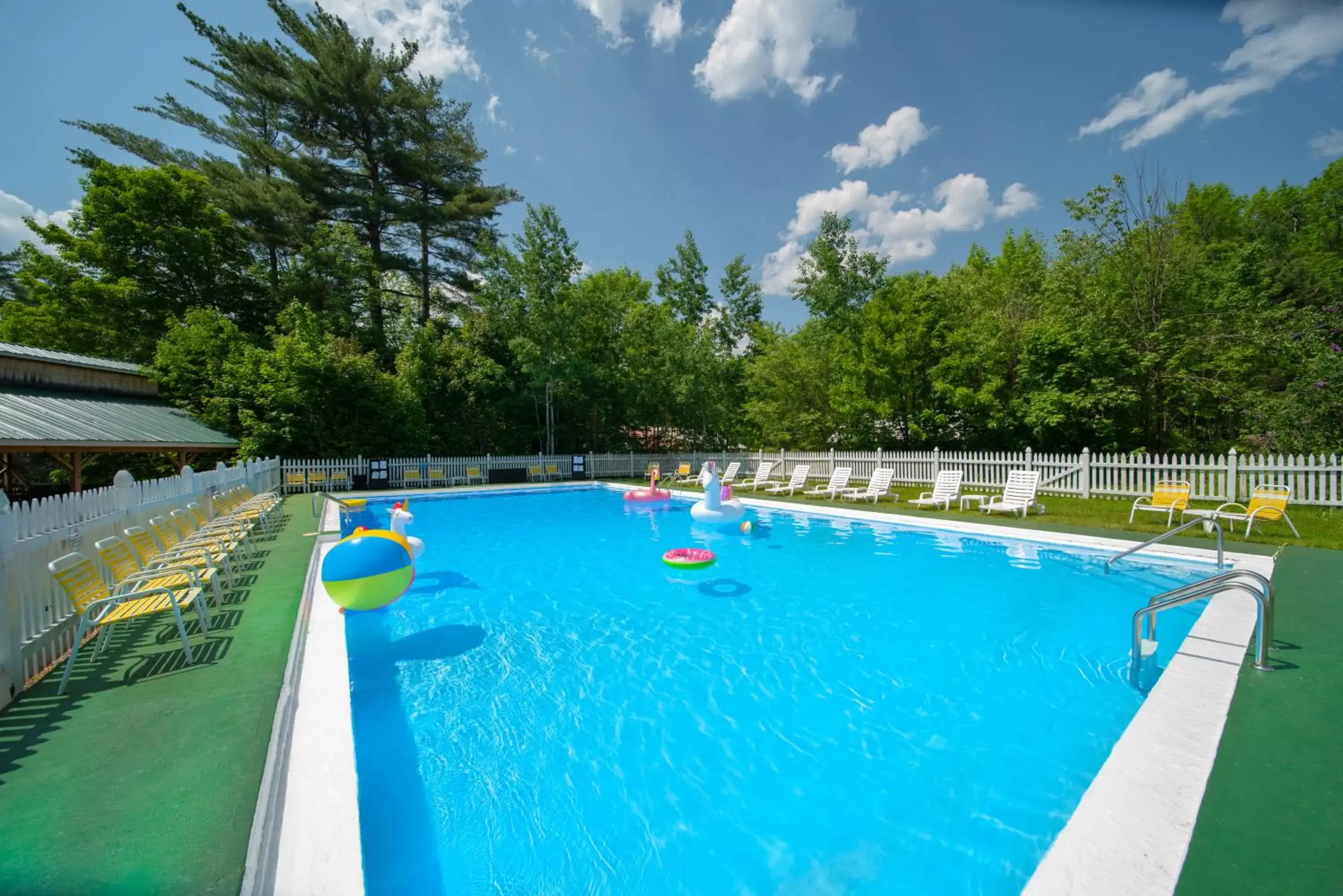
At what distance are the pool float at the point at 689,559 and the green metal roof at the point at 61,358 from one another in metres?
17.7

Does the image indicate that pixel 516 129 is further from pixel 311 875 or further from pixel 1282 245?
pixel 1282 245

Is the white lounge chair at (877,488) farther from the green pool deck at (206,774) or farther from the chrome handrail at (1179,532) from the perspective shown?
the green pool deck at (206,774)

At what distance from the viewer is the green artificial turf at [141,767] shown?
2197mm

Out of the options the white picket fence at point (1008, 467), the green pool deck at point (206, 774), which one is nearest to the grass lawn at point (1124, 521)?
the white picket fence at point (1008, 467)

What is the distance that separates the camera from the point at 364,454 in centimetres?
2156

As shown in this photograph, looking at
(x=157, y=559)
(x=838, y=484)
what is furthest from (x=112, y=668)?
(x=838, y=484)

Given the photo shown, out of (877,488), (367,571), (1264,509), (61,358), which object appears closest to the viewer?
(367,571)

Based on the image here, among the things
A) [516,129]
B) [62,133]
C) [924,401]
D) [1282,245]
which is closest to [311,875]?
[924,401]

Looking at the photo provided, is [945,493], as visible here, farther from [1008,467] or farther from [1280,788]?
[1280,788]

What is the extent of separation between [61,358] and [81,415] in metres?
4.46

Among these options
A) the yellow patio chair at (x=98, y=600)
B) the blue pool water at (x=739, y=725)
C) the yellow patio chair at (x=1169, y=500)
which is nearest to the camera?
the blue pool water at (x=739, y=725)

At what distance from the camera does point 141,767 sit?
293 cm

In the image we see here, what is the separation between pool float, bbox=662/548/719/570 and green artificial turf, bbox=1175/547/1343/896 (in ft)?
18.8

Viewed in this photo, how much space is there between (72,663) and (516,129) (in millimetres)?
23388
